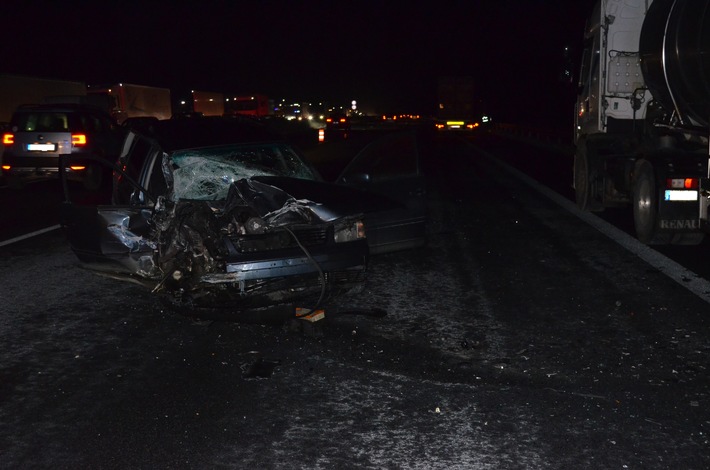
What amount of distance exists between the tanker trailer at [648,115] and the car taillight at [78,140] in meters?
11.0

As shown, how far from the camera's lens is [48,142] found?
17.8m

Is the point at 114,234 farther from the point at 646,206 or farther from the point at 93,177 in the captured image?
the point at 93,177

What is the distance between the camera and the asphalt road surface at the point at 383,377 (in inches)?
169

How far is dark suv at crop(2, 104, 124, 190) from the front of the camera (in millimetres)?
17703

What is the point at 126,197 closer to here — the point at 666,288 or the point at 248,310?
the point at 248,310

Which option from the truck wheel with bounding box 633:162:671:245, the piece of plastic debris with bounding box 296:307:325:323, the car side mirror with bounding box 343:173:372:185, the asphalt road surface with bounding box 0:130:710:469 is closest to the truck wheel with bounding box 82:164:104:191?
the asphalt road surface with bounding box 0:130:710:469

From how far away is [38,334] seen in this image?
6.56m

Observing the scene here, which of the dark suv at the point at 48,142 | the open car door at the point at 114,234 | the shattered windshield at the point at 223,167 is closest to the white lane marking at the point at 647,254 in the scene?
the shattered windshield at the point at 223,167

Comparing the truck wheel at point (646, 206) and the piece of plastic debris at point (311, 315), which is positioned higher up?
the truck wheel at point (646, 206)

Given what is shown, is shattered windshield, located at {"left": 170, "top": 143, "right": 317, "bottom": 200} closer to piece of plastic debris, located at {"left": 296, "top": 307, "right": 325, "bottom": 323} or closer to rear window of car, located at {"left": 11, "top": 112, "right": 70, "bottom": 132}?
piece of plastic debris, located at {"left": 296, "top": 307, "right": 325, "bottom": 323}

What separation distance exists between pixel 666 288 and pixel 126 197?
18.4 feet

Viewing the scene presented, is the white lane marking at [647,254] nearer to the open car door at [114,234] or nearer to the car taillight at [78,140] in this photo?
the open car door at [114,234]

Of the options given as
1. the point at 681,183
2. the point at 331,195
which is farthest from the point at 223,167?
the point at 681,183

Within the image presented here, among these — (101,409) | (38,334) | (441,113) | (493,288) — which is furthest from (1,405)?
(441,113)
